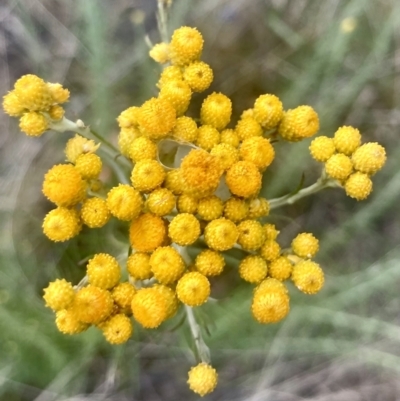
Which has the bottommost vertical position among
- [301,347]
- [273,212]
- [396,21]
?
[301,347]

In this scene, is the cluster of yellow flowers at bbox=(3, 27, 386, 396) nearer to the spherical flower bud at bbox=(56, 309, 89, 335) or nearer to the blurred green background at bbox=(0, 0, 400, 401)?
the spherical flower bud at bbox=(56, 309, 89, 335)

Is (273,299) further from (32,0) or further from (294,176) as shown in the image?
(32,0)

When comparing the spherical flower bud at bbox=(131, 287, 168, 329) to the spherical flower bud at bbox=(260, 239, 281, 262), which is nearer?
the spherical flower bud at bbox=(131, 287, 168, 329)

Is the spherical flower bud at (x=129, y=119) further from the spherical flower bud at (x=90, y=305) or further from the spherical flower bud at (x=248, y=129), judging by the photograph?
the spherical flower bud at (x=90, y=305)

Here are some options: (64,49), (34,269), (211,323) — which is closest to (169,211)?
(211,323)

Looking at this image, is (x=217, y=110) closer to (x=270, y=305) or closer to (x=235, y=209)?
(x=235, y=209)

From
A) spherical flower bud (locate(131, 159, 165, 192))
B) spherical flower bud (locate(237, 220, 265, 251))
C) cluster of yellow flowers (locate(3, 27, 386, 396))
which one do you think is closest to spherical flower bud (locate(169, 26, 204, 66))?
cluster of yellow flowers (locate(3, 27, 386, 396))
